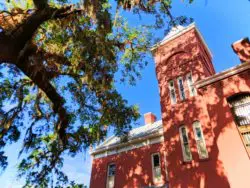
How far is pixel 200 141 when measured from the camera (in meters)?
11.5

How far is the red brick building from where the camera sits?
9820mm

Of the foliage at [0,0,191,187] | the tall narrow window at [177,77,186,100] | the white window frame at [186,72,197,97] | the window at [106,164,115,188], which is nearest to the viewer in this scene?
the foliage at [0,0,191,187]

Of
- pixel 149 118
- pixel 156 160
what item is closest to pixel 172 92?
pixel 156 160

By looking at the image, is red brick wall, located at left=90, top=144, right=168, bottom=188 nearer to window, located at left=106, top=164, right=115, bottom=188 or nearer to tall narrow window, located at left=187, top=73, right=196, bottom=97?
window, located at left=106, top=164, right=115, bottom=188

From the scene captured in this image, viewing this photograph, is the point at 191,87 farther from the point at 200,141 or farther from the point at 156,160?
the point at 156,160

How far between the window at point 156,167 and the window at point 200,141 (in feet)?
Answer: 12.9

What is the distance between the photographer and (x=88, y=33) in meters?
8.38

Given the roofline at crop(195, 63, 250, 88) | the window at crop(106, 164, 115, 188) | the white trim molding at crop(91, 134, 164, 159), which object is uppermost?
the roofline at crop(195, 63, 250, 88)

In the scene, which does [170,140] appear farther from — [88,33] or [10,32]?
[10,32]

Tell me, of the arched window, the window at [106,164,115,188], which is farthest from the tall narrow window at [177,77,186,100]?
the window at [106,164,115,188]

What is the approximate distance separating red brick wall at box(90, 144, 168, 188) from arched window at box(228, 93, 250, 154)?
6020 mm

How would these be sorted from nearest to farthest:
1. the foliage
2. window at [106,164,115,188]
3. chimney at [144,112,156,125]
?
1. the foliage
2. window at [106,164,115,188]
3. chimney at [144,112,156,125]

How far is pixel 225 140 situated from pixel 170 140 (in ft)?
11.5

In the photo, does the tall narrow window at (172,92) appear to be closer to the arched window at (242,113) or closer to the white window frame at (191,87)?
the white window frame at (191,87)
